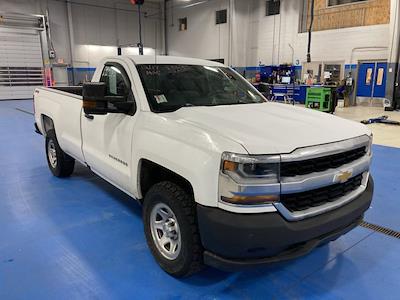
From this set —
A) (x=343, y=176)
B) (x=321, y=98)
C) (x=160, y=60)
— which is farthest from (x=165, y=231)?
(x=321, y=98)

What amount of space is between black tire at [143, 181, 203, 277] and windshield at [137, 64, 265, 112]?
0.68 m

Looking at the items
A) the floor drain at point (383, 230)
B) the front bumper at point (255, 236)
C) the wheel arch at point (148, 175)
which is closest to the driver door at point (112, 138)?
the wheel arch at point (148, 175)

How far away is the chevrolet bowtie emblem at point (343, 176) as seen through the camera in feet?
6.77

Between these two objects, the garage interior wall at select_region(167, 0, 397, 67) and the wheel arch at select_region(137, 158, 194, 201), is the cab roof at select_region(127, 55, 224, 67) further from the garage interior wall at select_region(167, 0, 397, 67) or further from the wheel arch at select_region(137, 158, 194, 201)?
the garage interior wall at select_region(167, 0, 397, 67)

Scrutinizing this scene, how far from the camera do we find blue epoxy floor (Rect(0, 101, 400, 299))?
2.24 meters

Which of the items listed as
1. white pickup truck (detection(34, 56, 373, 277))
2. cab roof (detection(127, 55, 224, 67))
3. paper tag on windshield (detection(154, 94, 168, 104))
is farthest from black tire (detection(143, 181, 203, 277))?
cab roof (detection(127, 55, 224, 67))

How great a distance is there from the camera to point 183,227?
2.09m

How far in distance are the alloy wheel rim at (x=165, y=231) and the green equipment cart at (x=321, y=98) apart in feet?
35.2

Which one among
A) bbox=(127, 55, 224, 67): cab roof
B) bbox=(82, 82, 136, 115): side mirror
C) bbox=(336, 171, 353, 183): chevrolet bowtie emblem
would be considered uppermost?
bbox=(127, 55, 224, 67): cab roof

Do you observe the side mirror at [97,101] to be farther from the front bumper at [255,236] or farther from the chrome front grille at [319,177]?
the chrome front grille at [319,177]

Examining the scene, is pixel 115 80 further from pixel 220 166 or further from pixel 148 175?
pixel 220 166

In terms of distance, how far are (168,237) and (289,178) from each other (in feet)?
3.46

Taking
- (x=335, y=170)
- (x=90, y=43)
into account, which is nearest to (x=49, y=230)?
(x=335, y=170)

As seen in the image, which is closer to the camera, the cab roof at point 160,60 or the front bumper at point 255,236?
the front bumper at point 255,236
